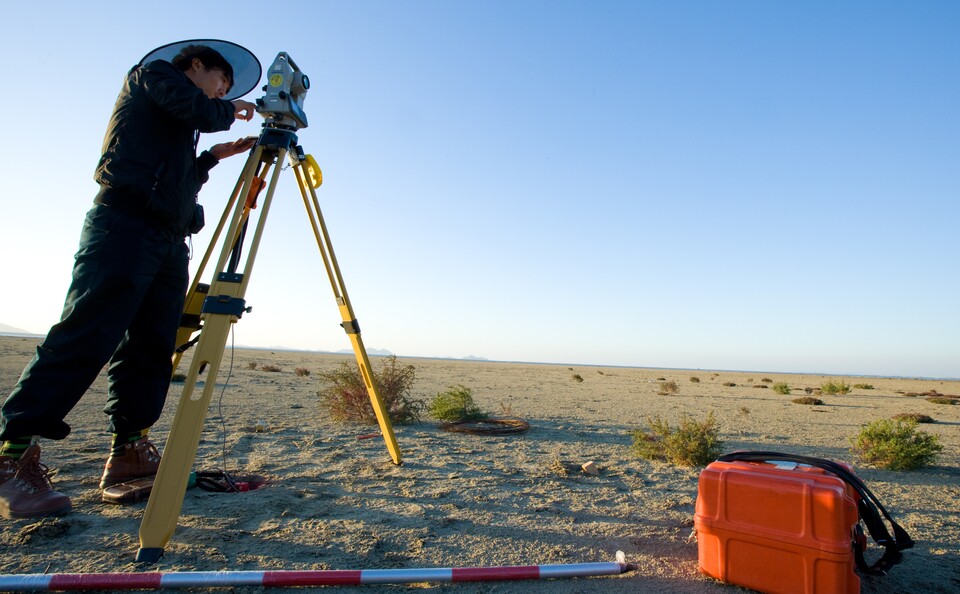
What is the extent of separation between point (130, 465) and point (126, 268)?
1.34 m

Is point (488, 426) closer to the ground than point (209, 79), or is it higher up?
closer to the ground

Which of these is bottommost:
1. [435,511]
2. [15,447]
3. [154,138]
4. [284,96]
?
[435,511]

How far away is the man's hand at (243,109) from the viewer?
283cm

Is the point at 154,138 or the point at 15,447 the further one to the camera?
the point at 154,138

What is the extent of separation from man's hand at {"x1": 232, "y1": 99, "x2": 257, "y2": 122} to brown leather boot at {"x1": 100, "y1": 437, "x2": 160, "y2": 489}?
2.09 m

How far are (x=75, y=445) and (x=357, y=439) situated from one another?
2.39m

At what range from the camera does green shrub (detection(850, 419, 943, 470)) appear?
440 centimetres

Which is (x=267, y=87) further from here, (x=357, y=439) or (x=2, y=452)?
(x=357, y=439)

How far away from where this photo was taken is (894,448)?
4.45 m

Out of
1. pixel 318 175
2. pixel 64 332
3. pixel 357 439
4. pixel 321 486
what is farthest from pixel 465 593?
pixel 357 439

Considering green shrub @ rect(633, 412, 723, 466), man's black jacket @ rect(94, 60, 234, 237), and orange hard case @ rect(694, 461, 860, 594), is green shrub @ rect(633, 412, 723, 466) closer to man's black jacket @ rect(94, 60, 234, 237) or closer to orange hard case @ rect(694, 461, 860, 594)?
orange hard case @ rect(694, 461, 860, 594)

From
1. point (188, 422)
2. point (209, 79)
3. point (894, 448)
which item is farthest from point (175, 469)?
point (894, 448)

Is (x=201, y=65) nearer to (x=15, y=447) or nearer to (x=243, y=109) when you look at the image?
(x=243, y=109)

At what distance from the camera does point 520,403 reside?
381 inches
